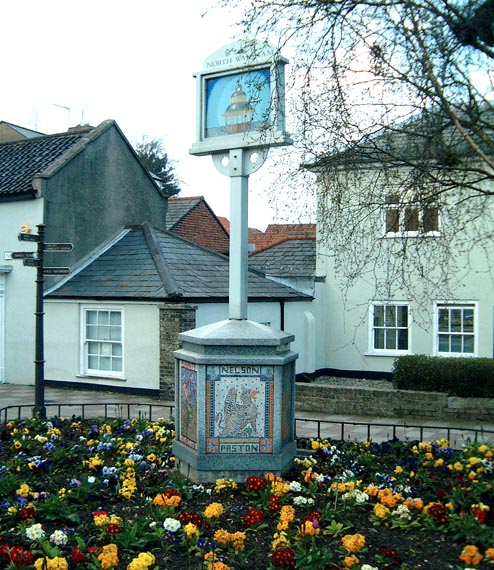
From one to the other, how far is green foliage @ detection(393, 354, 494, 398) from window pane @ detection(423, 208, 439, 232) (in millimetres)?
7794

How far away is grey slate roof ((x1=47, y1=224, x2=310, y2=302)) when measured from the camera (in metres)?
17.3

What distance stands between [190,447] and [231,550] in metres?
2.03

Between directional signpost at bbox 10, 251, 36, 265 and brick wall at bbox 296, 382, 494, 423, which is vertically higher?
directional signpost at bbox 10, 251, 36, 265

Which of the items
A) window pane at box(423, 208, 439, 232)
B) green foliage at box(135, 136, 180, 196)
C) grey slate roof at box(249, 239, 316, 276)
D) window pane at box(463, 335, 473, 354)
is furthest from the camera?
green foliage at box(135, 136, 180, 196)

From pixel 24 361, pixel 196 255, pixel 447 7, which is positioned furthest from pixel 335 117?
pixel 24 361

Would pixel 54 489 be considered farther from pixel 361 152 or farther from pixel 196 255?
pixel 196 255

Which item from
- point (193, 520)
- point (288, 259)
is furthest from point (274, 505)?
point (288, 259)

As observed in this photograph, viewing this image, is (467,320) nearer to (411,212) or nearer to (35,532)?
(411,212)

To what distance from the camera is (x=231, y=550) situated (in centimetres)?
508

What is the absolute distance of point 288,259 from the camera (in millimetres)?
22734

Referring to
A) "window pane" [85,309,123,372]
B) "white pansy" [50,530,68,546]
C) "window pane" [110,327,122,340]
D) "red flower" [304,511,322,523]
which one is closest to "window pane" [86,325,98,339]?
"window pane" [85,309,123,372]

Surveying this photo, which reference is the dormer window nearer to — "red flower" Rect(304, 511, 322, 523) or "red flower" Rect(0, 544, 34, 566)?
"red flower" Rect(304, 511, 322, 523)

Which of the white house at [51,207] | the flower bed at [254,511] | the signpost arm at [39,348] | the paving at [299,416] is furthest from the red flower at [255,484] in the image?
the white house at [51,207]

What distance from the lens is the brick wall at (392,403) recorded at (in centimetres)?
1365
